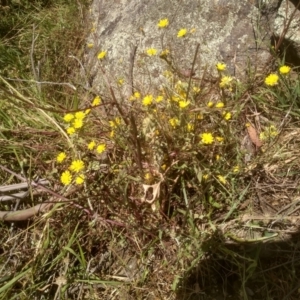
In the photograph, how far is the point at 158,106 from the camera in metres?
1.74

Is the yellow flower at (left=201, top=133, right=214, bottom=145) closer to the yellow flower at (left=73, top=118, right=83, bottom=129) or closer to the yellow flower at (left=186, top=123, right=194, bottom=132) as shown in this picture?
the yellow flower at (left=186, top=123, right=194, bottom=132)

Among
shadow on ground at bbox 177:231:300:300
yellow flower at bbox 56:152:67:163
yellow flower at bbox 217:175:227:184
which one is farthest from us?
yellow flower at bbox 56:152:67:163

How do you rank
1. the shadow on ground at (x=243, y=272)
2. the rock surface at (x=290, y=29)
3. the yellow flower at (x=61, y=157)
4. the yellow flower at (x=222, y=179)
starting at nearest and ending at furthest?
1. the shadow on ground at (x=243, y=272)
2. the yellow flower at (x=222, y=179)
3. the yellow flower at (x=61, y=157)
4. the rock surface at (x=290, y=29)

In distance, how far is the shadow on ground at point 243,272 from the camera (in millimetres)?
1603

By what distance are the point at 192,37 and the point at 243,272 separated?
1101 mm

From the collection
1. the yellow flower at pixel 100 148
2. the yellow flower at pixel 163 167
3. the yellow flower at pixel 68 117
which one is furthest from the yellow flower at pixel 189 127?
the yellow flower at pixel 68 117

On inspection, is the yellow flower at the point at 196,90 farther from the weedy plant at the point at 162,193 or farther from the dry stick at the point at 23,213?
the dry stick at the point at 23,213

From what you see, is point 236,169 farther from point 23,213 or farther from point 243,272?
point 23,213

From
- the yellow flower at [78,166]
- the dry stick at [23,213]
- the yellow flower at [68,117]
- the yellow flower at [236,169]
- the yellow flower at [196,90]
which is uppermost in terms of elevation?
the yellow flower at [196,90]

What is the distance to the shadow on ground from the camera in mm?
1603

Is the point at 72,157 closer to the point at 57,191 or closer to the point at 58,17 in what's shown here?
the point at 57,191

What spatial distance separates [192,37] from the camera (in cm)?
214

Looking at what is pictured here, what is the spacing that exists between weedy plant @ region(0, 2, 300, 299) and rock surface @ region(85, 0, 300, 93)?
0.17 metres

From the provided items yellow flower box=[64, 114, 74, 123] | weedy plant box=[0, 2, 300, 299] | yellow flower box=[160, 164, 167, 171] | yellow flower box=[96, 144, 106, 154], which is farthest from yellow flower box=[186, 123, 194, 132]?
yellow flower box=[64, 114, 74, 123]
